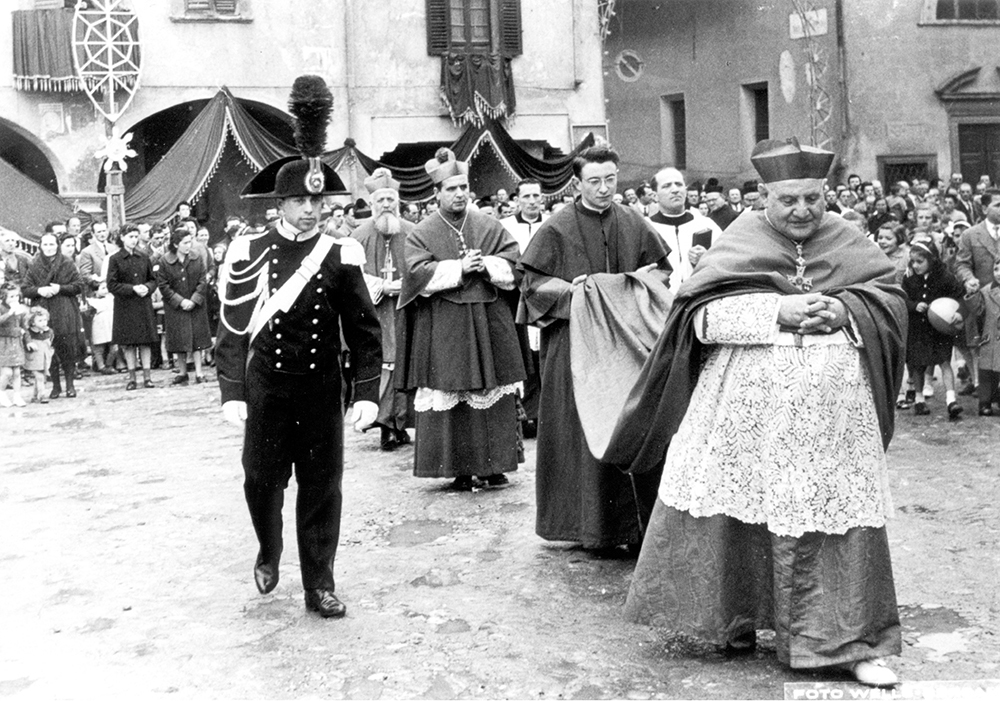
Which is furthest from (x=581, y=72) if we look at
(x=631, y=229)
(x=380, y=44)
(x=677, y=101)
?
(x=631, y=229)

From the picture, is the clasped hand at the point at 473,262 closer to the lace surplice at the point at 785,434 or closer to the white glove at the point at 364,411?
the white glove at the point at 364,411

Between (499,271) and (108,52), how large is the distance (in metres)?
15.0

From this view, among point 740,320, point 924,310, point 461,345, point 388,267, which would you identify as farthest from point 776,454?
point 924,310

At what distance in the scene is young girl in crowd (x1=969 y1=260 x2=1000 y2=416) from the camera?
11281 millimetres

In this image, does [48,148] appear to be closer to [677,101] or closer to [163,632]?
[677,101]

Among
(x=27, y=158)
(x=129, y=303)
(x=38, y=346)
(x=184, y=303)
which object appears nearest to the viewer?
(x=38, y=346)

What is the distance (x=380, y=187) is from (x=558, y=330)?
416cm

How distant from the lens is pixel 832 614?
16.0 feet

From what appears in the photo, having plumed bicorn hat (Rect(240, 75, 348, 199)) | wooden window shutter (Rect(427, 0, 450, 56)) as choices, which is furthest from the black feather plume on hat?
wooden window shutter (Rect(427, 0, 450, 56))

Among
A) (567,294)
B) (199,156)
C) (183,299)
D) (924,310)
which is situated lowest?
(924,310)

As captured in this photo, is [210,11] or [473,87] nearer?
[210,11]

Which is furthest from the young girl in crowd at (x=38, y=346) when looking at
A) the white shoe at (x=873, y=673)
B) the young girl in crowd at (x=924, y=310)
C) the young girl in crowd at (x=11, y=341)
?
the white shoe at (x=873, y=673)

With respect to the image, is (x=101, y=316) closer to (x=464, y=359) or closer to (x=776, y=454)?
(x=464, y=359)

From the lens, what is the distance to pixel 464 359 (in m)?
8.73
